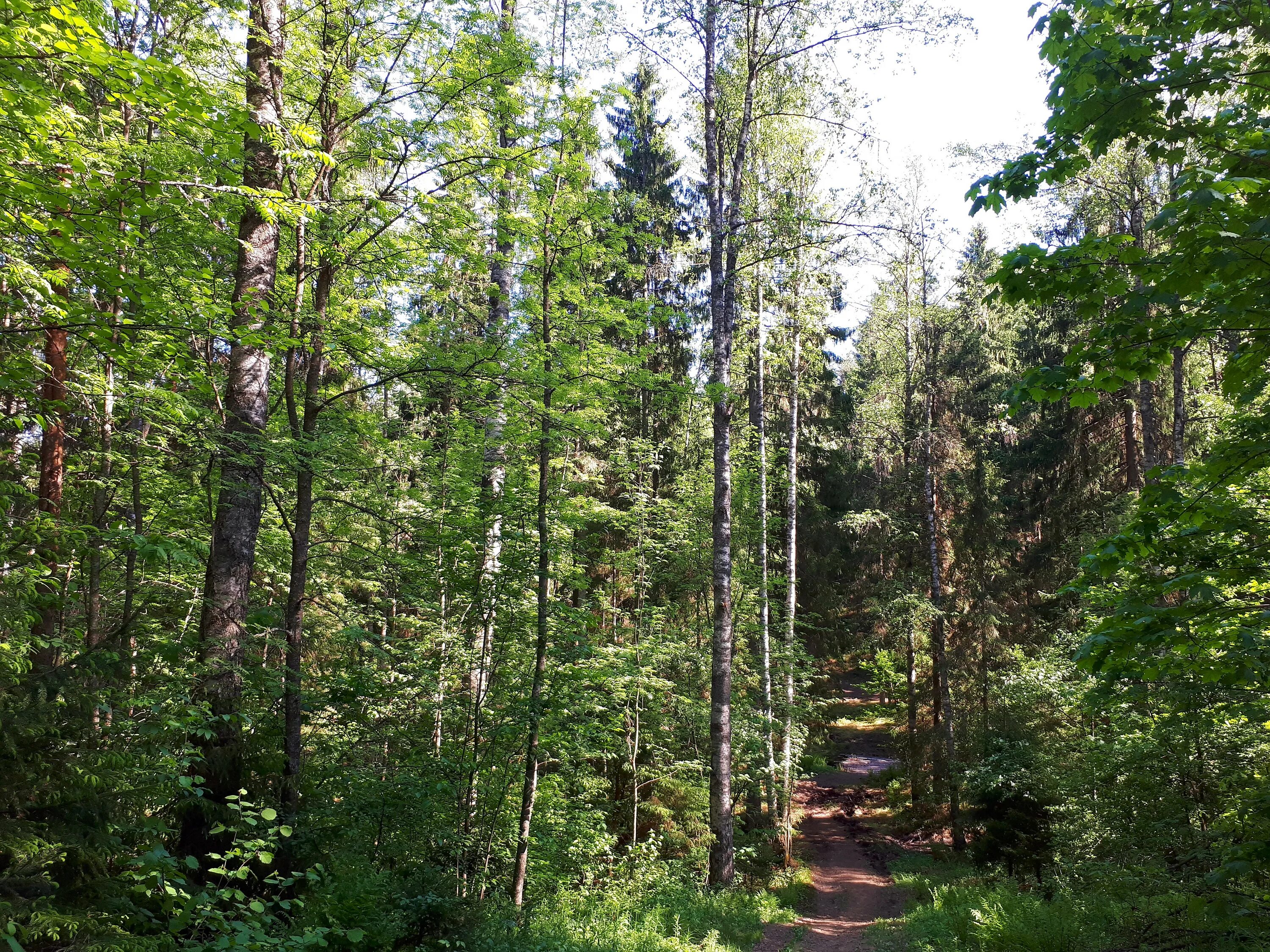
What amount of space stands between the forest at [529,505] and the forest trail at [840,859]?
10.1 inches

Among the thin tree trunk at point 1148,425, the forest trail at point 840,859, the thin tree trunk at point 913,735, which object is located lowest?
the forest trail at point 840,859

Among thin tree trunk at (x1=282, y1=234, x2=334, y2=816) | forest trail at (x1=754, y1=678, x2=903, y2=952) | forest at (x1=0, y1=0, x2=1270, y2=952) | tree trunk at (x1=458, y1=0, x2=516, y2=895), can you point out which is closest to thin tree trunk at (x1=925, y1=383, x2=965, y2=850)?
forest at (x1=0, y1=0, x2=1270, y2=952)

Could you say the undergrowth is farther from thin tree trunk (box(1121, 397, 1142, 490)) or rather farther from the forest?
thin tree trunk (box(1121, 397, 1142, 490))

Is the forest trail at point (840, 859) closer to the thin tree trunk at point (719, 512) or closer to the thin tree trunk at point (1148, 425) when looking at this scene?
the thin tree trunk at point (719, 512)

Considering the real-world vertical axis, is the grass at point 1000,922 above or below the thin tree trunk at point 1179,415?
below

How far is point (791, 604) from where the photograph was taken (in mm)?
14969

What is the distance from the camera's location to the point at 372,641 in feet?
19.9

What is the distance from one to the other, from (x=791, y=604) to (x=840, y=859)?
6.23 metres

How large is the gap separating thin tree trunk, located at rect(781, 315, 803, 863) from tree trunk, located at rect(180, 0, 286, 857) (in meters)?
11.1

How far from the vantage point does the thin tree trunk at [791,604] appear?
545 inches

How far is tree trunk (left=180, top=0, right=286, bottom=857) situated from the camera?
469 centimetres

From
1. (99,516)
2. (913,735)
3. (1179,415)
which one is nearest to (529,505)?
(99,516)

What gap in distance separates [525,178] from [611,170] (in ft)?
43.0

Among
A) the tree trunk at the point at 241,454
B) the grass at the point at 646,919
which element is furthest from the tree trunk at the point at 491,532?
the tree trunk at the point at 241,454
